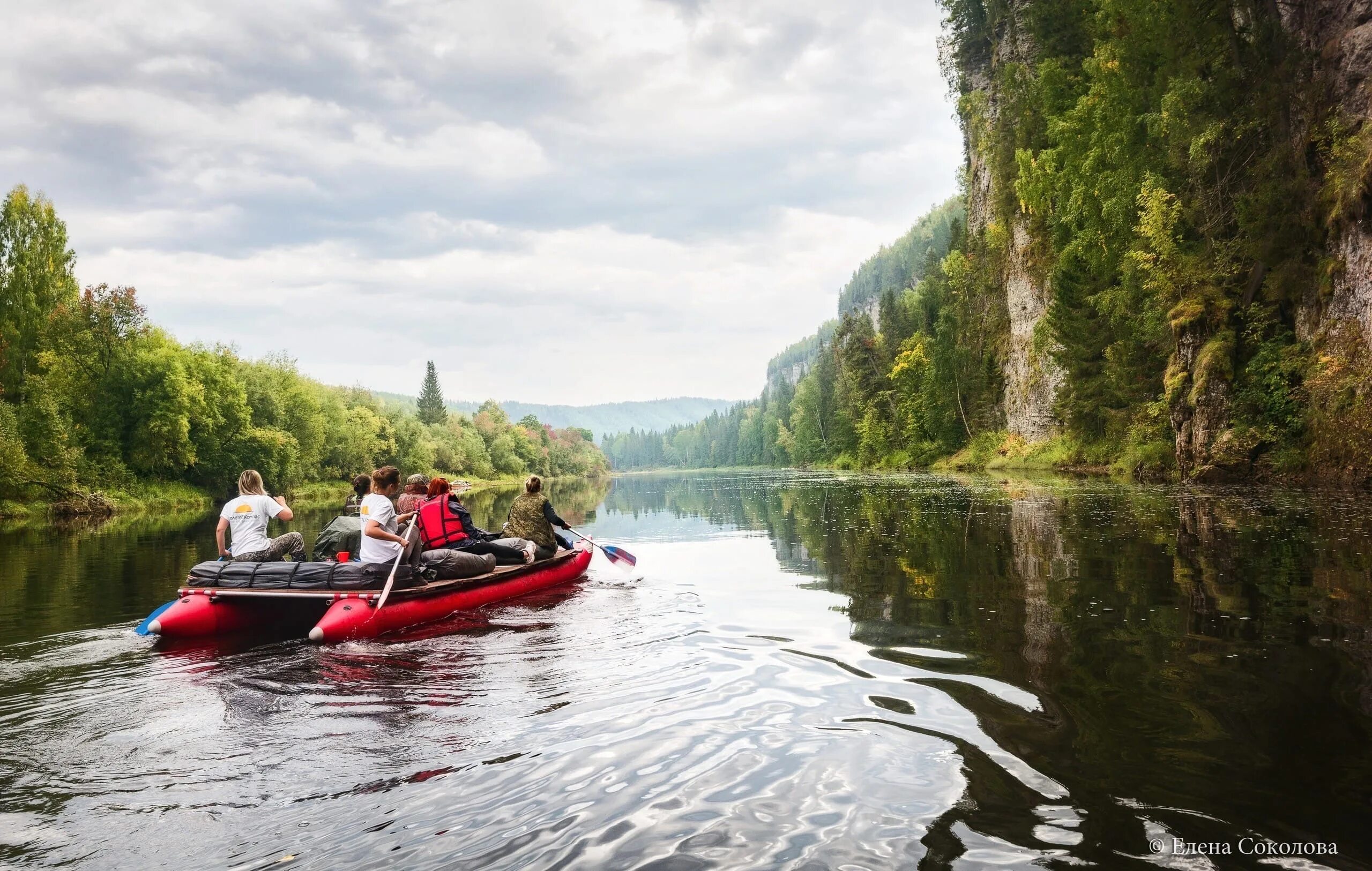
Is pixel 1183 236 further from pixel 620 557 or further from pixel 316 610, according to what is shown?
pixel 316 610

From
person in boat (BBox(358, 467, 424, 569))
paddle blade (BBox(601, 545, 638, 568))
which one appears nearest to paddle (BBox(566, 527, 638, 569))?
paddle blade (BBox(601, 545, 638, 568))

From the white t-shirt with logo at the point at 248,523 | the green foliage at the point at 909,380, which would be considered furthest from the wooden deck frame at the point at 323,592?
the green foliage at the point at 909,380

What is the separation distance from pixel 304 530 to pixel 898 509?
20580mm

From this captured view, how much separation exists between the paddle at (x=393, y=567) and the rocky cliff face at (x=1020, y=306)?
124 ft

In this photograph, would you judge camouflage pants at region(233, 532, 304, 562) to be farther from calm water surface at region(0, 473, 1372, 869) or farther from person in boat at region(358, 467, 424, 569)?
calm water surface at region(0, 473, 1372, 869)

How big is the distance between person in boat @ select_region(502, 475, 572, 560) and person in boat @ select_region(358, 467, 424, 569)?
10.5ft

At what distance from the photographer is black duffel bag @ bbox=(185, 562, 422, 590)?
998 centimetres

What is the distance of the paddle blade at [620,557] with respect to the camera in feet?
47.5

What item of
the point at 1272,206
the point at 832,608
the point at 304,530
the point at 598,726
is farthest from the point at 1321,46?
the point at 304,530

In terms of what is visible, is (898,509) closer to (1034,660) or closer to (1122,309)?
(1122,309)

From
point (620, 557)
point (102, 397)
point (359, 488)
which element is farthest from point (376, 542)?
point (102, 397)

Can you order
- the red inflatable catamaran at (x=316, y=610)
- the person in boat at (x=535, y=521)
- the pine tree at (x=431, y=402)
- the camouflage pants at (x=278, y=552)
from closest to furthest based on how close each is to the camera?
1. the red inflatable catamaran at (x=316, y=610)
2. the camouflage pants at (x=278, y=552)
3. the person in boat at (x=535, y=521)
4. the pine tree at (x=431, y=402)

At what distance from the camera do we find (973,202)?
60594 mm

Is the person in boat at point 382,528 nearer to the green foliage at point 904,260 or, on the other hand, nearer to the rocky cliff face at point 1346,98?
the rocky cliff face at point 1346,98
